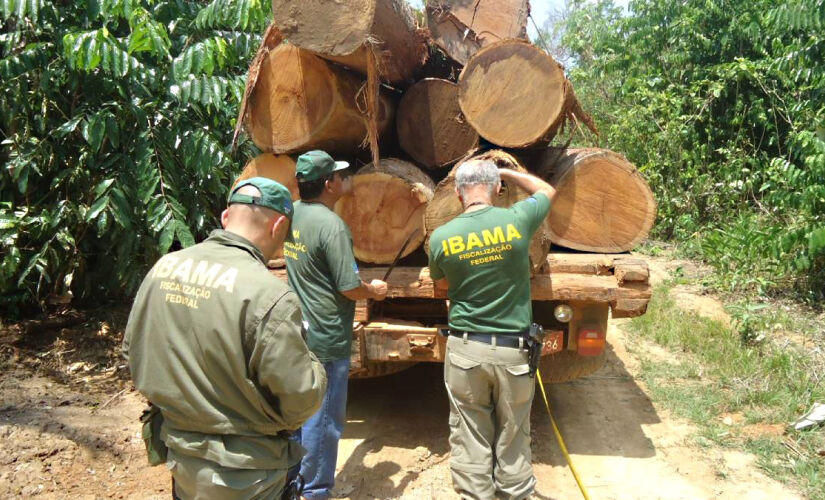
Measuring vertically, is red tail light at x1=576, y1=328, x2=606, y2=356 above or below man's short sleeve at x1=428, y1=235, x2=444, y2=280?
below

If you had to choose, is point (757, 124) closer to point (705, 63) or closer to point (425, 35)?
point (705, 63)

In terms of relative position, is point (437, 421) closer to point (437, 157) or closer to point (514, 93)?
point (437, 157)

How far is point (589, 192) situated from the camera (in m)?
3.59

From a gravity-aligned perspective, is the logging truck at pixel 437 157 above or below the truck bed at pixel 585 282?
above

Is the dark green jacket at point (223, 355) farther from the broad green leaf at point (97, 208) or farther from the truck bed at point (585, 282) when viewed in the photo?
the broad green leaf at point (97, 208)

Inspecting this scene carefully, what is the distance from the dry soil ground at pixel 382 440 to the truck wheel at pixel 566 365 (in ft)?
1.52

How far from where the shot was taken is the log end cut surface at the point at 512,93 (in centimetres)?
332

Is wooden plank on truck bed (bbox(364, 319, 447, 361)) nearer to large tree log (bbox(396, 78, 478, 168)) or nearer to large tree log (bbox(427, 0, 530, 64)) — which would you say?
large tree log (bbox(396, 78, 478, 168))

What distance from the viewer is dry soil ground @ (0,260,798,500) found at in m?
3.28

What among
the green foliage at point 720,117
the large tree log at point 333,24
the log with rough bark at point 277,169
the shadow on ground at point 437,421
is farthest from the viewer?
the green foliage at point 720,117

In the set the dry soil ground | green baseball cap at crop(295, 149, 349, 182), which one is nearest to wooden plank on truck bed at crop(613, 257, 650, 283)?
the dry soil ground

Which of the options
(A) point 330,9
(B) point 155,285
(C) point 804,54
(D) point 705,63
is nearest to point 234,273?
(B) point 155,285

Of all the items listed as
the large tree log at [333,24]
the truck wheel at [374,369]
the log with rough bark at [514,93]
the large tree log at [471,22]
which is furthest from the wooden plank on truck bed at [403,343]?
the large tree log at [471,22]

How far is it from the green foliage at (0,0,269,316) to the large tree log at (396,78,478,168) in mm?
1156
